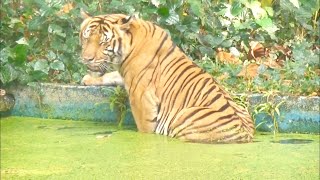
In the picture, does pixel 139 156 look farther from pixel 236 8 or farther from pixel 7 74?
pixel 236 8

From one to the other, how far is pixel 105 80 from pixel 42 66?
0.53 metres

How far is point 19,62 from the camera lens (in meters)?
5.93

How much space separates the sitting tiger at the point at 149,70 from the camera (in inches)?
204

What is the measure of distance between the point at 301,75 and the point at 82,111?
1.40 meters

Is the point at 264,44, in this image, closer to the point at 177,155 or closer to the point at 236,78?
the point at 236,78

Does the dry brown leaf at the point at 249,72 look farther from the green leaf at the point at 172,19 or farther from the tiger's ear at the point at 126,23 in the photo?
the tiger's ear at the point at 126,23

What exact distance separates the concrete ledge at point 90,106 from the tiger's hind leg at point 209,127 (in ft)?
1.29

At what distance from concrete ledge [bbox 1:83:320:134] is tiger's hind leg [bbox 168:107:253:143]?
0.39 meters

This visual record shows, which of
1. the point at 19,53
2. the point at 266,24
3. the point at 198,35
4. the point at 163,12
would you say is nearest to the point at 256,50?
the point at 266,24

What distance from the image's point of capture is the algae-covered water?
4141 millimetres

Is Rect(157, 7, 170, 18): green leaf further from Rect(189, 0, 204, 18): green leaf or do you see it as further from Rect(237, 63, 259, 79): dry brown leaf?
Rect(237, 63, 259, 79): dry brown leaf

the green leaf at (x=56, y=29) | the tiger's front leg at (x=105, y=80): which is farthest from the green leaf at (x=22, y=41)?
the tiger's front leg at (x=105, y=80)

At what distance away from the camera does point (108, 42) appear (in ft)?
17.3

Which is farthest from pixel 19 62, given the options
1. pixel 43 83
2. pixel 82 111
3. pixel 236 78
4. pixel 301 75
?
pixel 301 75
